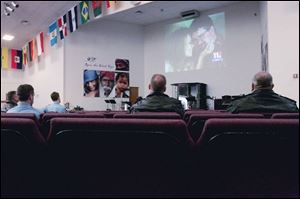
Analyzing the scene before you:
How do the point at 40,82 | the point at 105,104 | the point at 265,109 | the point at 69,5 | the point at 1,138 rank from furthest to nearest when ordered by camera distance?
1. the point at 40,82
2. the point at 105,104
3. the point at 69,5
4. the point at 265,109
5. the point at 1,138

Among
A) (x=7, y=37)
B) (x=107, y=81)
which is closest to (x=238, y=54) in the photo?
(x=107, y=81)

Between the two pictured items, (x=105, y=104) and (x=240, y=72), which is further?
(x=105, y=104)

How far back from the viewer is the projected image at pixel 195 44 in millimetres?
10195

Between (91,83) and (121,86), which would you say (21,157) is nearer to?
(91,83)

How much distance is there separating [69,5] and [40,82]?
4402mm

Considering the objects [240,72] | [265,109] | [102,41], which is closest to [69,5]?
[102,41]

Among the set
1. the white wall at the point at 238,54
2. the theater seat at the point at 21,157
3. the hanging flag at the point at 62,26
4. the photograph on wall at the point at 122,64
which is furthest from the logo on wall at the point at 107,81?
the theater seat at the point at 21,157

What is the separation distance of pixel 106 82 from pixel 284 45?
657 centimetres

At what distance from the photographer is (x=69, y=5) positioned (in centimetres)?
895

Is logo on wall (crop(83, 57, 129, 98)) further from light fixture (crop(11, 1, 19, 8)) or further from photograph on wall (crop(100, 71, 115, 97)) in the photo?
light fixture (crop(11, 1, 19, 8))

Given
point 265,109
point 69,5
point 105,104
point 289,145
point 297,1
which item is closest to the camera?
point 289,145

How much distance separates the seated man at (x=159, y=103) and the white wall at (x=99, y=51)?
7515mm

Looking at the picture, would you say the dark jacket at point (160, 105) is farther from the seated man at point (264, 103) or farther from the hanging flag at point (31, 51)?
the hanging flag at point (31, 51)

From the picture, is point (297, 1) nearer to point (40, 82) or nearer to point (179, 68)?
point (179, 68)
